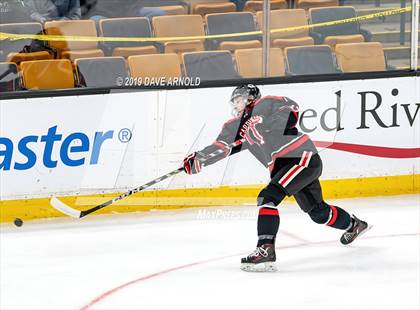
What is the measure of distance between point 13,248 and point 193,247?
111 centimetres

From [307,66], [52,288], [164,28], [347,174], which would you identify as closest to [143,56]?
[164,28]

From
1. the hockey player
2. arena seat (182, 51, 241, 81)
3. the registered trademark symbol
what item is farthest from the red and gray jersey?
arena seat (182, 51, 241, 81)

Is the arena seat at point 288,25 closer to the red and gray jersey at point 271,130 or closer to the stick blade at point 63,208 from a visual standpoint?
the red and gray jersey at point 271,130

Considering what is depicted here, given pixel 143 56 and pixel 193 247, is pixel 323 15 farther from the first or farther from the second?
pixel 193 247

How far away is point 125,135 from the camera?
7.46 metres

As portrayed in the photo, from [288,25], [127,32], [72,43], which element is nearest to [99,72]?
[72,43]

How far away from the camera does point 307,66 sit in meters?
7.95

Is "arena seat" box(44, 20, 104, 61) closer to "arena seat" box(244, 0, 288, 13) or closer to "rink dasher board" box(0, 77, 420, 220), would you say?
"rink dasher board" box(0, 77, 420, 220)

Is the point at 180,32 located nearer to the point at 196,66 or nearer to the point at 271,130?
the point at 196,66

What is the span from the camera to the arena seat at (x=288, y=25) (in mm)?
7941

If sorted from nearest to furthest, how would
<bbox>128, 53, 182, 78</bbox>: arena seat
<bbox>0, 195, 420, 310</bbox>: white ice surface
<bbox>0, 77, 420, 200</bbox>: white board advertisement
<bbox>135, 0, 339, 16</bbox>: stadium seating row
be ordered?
<bbox>0, 195, 420, 310</bbox>: white ice surface, <bbox>0, 77, 420, 200</bbox>: white board advertisement, <bbox>128, 53, 182, 78</bbox>: arena seat, <bbox>135, 0, 339, 16</bbox>: stadium seating row

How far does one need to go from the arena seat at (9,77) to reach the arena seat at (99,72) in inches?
16.8

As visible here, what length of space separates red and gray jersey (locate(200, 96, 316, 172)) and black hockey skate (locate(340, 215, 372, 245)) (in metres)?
→ 0.65

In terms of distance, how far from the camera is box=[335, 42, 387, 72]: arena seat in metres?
8.06
